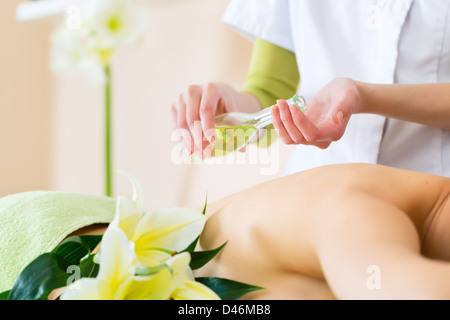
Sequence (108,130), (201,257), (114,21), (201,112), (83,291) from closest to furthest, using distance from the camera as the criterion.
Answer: (83,291) → (201,257) → (201,112) → (114,21) → (108,130)

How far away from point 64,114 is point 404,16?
4.81ft

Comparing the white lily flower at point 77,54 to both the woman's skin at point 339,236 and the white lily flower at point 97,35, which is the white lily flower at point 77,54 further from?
the woman's skin at point 339,236

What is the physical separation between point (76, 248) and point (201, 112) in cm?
31

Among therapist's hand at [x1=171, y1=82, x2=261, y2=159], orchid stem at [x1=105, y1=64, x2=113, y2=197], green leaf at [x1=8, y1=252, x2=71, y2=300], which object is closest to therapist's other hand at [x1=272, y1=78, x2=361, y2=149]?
therapist's hand at [x1=171, y1=82, x2=261, y2=159]

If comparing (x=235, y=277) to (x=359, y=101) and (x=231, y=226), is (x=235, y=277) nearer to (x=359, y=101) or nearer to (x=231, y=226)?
(x=231, y=226)

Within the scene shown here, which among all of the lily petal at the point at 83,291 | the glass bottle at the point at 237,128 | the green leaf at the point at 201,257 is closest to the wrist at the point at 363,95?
the glass bottle at the point at 237,128

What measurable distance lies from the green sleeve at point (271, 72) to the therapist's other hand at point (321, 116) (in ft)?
1.18

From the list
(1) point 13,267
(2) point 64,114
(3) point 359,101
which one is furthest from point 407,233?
(2) point 64,114

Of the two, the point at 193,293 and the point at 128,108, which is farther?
the point at 128,108

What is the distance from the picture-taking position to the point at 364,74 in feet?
2.72

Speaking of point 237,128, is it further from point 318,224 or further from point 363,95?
point 318,224

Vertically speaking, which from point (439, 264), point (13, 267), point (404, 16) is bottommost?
point (13, 267)

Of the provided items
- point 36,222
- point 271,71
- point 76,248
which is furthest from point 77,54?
point 76,248

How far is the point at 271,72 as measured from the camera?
3.30 feet
